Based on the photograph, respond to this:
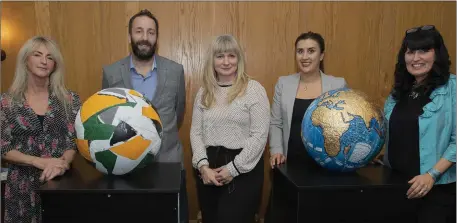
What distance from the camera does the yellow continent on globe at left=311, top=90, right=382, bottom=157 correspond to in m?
1.64

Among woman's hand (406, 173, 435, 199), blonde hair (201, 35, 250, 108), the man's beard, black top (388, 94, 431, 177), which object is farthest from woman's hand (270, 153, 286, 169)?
the man's beard

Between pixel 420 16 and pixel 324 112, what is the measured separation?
2.43 m

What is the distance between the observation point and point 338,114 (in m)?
1.65

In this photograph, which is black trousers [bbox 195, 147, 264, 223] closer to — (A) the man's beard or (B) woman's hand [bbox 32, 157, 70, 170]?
(B) woman's hand [bbox 32, 157, 70, 170]

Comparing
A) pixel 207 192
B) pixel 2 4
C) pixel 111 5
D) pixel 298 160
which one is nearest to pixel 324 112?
pixel 298 160

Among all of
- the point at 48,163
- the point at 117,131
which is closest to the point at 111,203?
the point at 117,131

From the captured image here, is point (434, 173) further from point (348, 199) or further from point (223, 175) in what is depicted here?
point (223, 175)

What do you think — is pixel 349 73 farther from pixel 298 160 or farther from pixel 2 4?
pixel 2 4

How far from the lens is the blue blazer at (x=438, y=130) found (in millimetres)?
1791

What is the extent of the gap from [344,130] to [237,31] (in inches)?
75.8

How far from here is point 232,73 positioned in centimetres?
210

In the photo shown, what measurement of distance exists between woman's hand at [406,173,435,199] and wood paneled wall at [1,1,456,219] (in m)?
1.80

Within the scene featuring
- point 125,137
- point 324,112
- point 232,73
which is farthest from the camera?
point 232,73

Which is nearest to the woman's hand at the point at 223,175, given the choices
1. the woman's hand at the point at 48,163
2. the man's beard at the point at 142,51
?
the woman's hand at the point at 48,163
